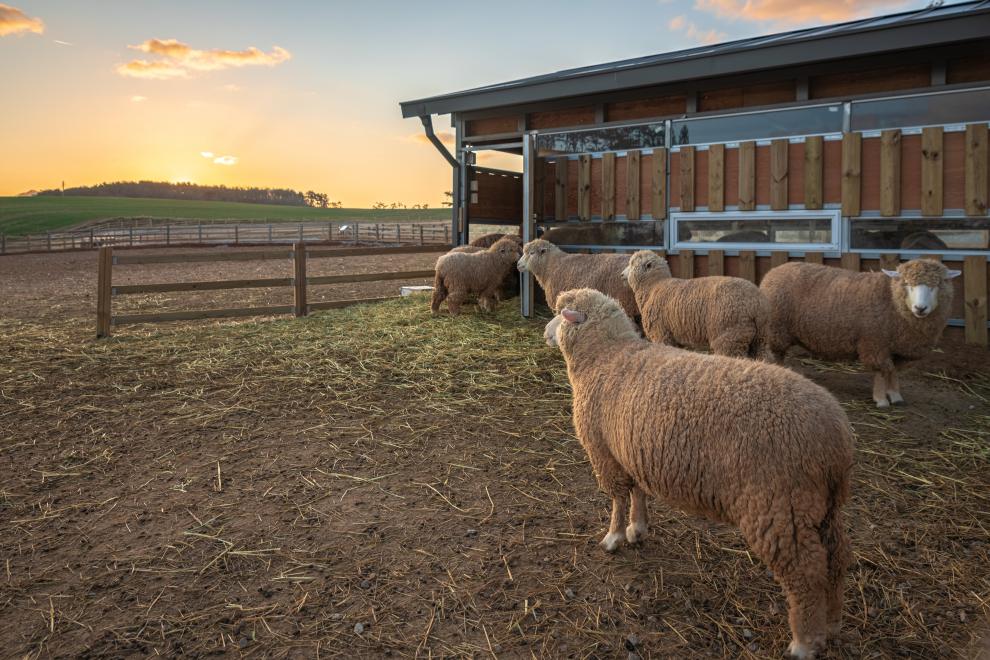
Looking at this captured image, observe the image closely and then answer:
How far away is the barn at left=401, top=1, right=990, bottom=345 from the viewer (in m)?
7.50

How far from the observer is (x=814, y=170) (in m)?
8.27

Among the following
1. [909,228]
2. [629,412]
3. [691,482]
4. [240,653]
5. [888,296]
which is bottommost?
[240,653]

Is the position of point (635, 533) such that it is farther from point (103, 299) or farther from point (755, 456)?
point (103, 299)

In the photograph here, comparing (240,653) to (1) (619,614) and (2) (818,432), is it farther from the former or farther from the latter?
(2) (818,432)

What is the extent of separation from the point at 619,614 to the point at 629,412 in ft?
3.15

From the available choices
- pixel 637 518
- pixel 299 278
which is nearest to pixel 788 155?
pixel 637 518

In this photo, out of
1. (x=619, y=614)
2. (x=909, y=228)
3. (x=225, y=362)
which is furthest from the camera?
(x=225, y=362)

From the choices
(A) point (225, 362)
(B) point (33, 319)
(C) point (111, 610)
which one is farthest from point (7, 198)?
(C) point (111, 610)

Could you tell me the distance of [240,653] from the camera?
295cm

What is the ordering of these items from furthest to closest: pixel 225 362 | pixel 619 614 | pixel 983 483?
pixel 225 362, pixel 983 483, pixel 619 614

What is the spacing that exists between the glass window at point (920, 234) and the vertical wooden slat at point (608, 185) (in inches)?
131

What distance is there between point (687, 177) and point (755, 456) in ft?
23.7

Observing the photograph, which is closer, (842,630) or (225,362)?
(842,630)

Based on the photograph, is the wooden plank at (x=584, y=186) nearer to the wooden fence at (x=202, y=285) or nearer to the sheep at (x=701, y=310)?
the sheep at (x=701, y=310)
